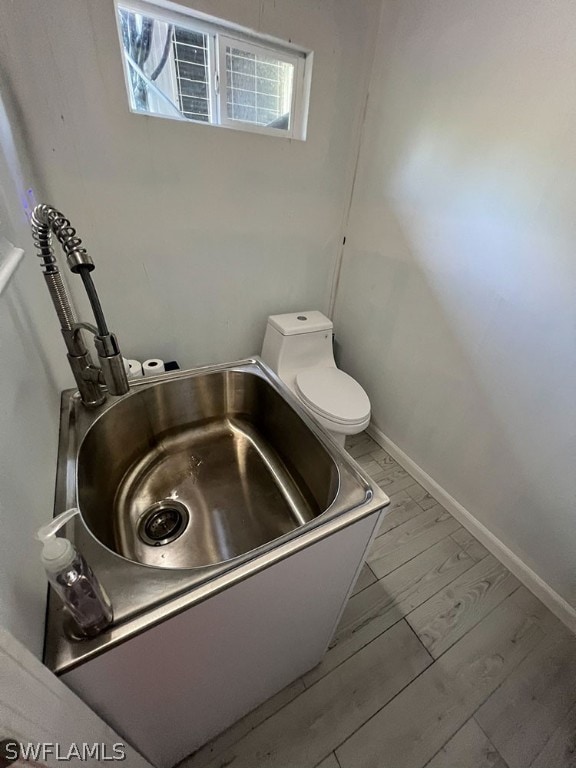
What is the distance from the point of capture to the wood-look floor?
35.4 inches

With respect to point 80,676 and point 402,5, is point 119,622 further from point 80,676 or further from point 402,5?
point 402,5

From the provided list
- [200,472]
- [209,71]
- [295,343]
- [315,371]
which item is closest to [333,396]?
[315,371]

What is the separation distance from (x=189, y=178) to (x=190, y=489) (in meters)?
1.29

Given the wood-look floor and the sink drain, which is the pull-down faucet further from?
the wood-look floor

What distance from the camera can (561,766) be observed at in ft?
2.96

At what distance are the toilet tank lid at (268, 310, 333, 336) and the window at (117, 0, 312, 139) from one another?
2.78 feet

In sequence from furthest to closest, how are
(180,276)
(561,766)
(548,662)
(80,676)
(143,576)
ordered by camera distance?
(180,276) < (548,662) < (561,766) < (143,576) < (80,676)

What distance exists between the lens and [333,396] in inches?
63.1

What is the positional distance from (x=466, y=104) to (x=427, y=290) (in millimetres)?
678

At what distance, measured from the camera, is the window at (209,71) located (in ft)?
3.70

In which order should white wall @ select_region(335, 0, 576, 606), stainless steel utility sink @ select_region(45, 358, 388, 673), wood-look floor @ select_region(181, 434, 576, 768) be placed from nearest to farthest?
stainless steel utility sink @ select_region(45, 358, 388, 673)
wood-look floor @ select_region(181, 434, 576, 768)
white wall @ select_region(335, 0, 576, 606)

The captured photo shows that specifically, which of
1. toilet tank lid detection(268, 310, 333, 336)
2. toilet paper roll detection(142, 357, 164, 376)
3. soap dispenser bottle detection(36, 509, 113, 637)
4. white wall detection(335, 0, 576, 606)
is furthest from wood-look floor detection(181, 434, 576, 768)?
toilet paper roll detection(142, 357, 164, 376)

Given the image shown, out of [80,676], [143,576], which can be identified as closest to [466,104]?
[143,576]

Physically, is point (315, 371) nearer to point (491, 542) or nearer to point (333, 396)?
point (333, 396)
